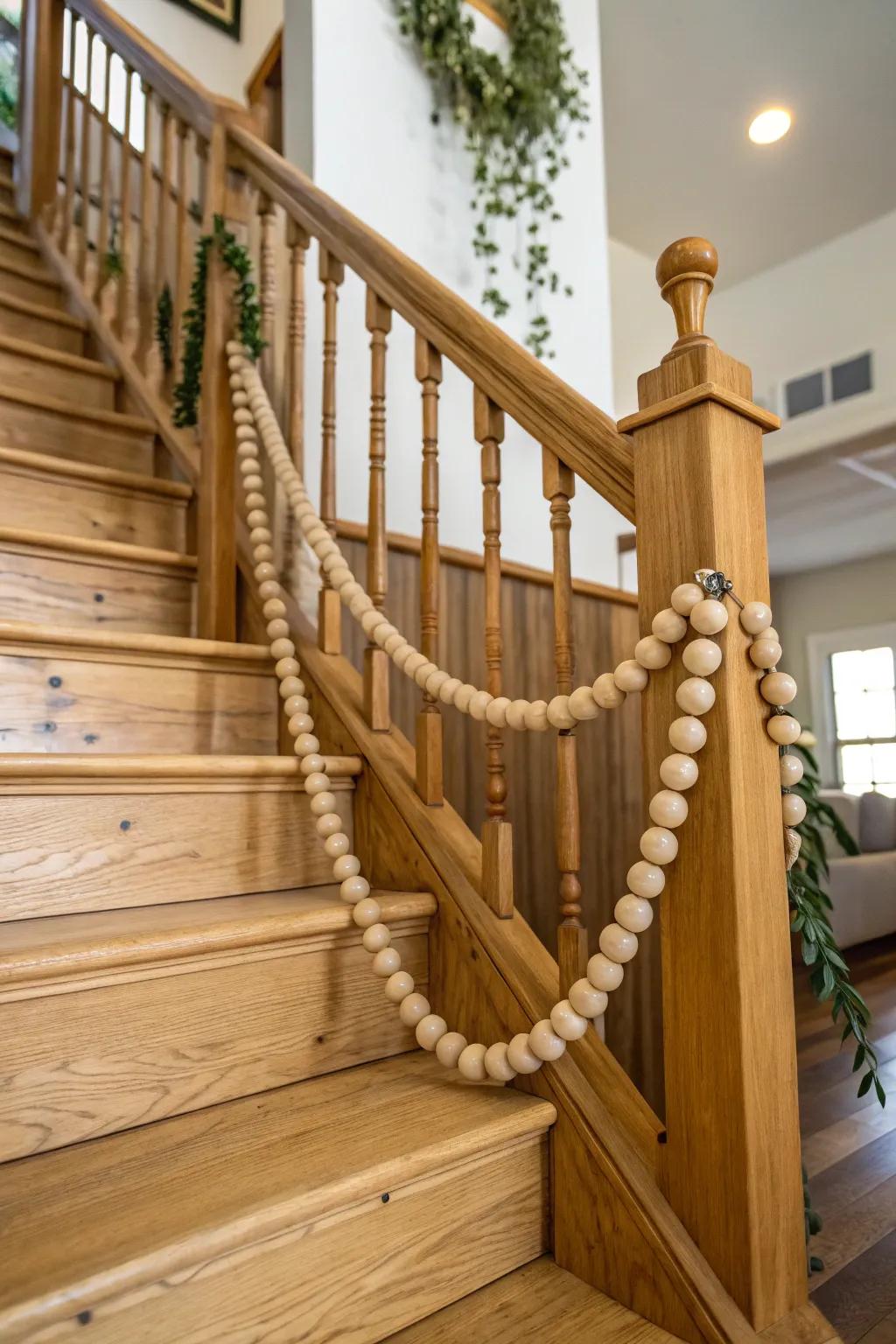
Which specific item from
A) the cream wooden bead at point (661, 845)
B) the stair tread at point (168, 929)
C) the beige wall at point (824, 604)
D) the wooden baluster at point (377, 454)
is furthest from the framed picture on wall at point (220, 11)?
the beige wall at point (824, 604)

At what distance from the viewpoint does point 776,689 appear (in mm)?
849

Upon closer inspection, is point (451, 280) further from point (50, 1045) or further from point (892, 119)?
point (892, 119)

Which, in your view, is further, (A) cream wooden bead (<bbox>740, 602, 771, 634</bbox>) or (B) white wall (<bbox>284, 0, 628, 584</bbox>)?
(B) white wall (<bbox>284, 0, 628, 584</bbox>)

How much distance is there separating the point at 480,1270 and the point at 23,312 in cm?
240

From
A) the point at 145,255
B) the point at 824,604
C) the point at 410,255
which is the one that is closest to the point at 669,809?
the point at 410,255

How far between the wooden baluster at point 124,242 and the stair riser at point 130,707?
129 centimetres

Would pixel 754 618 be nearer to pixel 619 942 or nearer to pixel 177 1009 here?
pixel 619 942

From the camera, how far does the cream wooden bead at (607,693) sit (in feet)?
2.97

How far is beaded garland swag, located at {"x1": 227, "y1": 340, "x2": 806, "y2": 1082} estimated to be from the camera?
2.72ft

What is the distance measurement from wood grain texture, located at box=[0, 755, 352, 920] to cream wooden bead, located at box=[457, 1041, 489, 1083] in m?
0.38

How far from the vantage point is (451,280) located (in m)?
2.34

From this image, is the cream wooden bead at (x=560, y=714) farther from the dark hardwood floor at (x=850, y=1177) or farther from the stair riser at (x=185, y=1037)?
the dark hardwood floor at (x=850, y=1177)

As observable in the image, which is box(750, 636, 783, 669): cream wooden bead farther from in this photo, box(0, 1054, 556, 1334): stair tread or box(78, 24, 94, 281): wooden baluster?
box(78, 24, 94, 281): wooden baluster

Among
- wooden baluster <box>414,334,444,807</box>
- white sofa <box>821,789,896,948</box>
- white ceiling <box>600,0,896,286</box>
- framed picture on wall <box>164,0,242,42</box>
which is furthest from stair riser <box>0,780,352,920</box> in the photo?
framed picture on wall <box>164,0,242,42</box>
